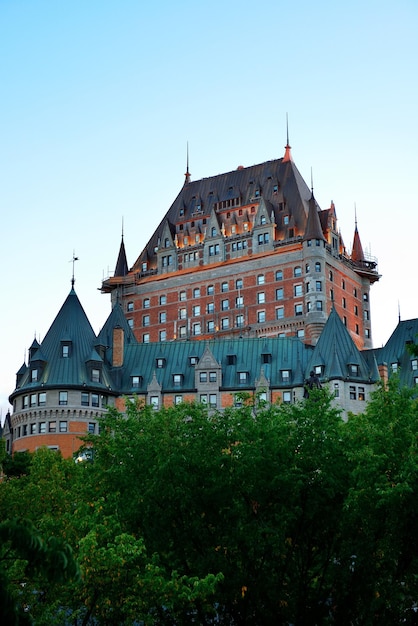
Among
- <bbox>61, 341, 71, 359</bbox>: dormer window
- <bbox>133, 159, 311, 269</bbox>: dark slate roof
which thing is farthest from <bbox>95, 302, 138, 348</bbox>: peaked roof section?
<bbox>133, 159, 311, 269</bbox>: dark slate roof

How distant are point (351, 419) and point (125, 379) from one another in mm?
60693

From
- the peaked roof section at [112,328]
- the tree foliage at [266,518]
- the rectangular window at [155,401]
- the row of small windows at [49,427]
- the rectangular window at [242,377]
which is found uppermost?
the peaked roof section at [112,328]

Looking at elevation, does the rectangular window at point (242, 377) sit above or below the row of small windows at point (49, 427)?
above

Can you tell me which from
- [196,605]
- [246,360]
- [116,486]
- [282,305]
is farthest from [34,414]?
[196,605]

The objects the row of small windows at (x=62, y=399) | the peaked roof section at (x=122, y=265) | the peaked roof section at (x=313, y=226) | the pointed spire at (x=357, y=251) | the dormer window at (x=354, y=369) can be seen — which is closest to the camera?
the row of small windows at (x=62, y=399)

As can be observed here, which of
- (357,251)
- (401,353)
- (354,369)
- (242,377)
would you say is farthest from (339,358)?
(357,251)

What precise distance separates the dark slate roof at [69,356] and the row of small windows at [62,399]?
904mm

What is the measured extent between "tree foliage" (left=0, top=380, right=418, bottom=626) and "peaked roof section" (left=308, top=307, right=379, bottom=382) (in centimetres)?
5409

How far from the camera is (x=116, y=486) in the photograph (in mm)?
51719

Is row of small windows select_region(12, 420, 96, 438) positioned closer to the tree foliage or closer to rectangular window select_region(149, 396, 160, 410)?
rectangular window select_region(149, 396, 160, 410)

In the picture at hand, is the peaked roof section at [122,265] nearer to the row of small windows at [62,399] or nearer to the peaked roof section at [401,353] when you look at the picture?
the row of small windows at [62,399]

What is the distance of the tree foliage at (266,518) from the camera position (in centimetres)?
4506

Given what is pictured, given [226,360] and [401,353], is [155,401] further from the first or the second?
[401,353]

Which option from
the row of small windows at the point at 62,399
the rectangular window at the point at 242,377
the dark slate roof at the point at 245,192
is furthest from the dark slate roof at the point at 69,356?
the dark slate roof at the point at 245,192
